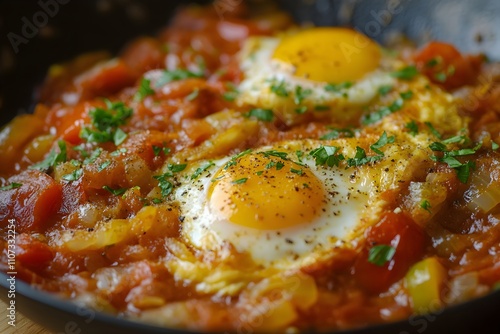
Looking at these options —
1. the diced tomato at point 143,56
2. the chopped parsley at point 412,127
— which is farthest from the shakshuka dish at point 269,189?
the diced tomato at point 143,56

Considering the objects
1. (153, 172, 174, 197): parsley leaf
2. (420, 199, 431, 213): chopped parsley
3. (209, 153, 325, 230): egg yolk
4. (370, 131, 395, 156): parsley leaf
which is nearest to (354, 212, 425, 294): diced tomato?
(420, 199, 431, 213): chopped parsley

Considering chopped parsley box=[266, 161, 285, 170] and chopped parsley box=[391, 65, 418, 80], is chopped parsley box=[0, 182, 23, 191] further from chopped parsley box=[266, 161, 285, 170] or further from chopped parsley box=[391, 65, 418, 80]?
chopped parsley box=[391, 65, 418, 80]

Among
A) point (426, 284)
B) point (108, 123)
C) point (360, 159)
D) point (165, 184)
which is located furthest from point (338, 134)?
point (108, 123)

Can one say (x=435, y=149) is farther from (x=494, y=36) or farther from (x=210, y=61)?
(x=210, y=61)

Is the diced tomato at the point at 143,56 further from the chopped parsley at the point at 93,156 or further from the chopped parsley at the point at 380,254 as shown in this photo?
the chopped parsley at the point at 380,254

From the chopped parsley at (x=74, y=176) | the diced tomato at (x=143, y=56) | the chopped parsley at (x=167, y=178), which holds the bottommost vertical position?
the chopped parsley at (x=167, y=178)

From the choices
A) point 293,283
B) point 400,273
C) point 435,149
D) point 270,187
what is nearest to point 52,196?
point 270,187
